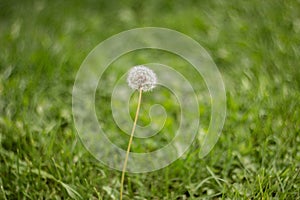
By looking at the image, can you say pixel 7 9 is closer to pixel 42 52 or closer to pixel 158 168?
pixel 42 52

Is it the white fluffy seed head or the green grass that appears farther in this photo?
the green grass

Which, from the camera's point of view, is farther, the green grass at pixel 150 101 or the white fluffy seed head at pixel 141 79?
the green grass at pixel 150 101

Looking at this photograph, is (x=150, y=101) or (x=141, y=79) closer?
(x=141, y=79)

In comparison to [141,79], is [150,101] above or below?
above

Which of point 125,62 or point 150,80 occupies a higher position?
point 125,62

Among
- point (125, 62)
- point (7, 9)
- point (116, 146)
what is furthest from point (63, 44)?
point (116, 146)
